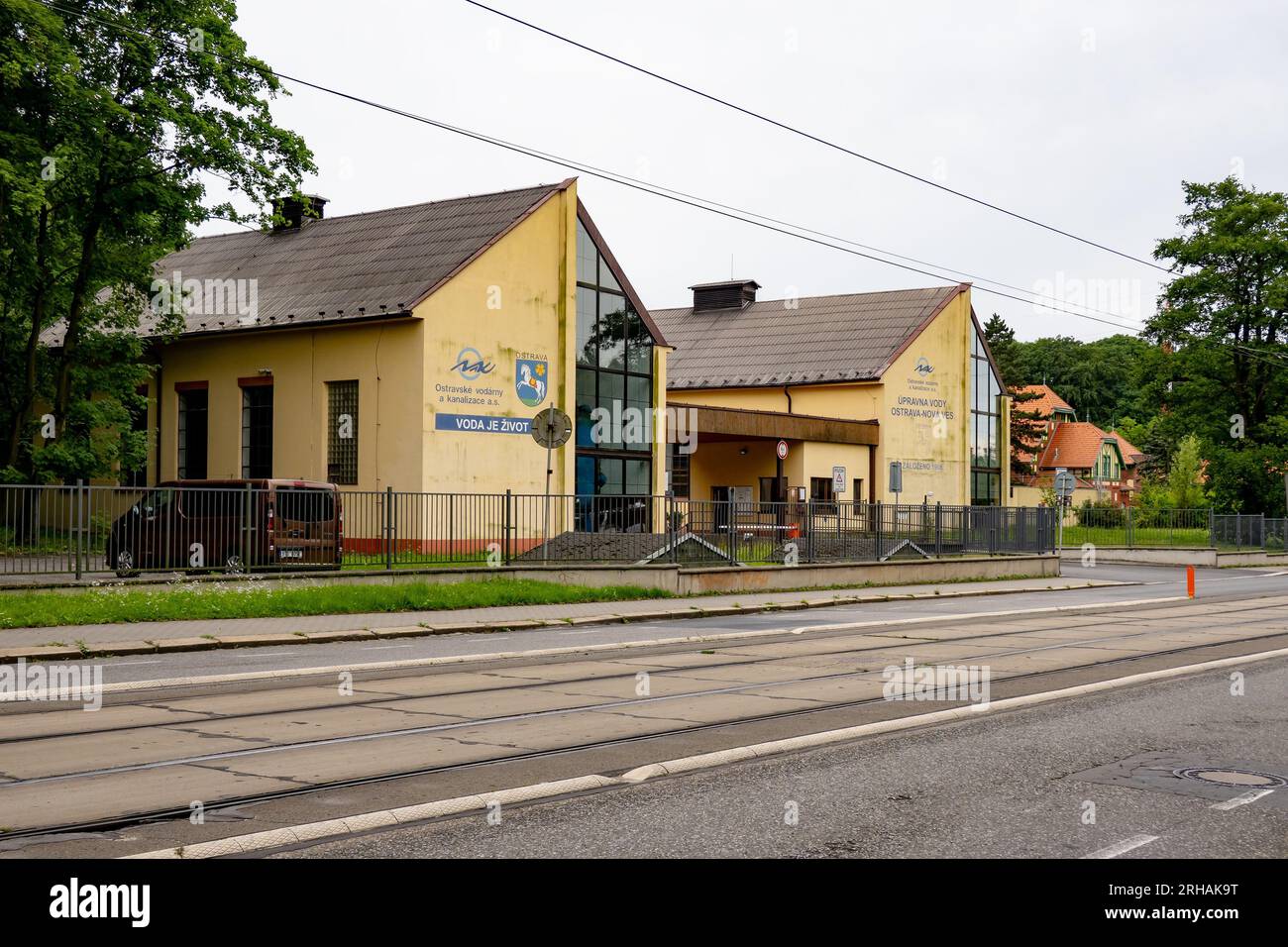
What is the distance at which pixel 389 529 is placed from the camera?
23.0 meters

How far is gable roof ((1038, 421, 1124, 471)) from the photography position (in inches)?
4055

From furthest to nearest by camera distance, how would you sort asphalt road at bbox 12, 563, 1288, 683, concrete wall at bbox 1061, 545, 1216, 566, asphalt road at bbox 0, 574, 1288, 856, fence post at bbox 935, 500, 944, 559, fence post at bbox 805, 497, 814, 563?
concrete wall at bbox 1061, 545, 1216, 566 < fence post at bbox 935, 500, 944, 559 < fence post at bbox 805, 497, 814, 563 < asphalt road at bbox 12, 563, 1288, 683 < asphalt road at bbox 0, 574, 1288, 856

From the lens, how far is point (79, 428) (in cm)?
3188

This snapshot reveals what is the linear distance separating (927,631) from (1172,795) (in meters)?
11.9

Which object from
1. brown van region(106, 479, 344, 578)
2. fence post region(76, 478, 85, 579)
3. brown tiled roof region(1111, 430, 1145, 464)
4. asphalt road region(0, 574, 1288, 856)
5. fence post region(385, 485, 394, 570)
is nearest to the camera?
asphalt road region(0, 574, 1288, 856)

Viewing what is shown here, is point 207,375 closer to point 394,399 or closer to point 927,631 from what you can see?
point 394,399

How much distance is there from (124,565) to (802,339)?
40.3 m

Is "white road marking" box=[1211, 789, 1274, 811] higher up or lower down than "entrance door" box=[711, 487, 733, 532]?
lower down

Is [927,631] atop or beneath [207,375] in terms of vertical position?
beneath

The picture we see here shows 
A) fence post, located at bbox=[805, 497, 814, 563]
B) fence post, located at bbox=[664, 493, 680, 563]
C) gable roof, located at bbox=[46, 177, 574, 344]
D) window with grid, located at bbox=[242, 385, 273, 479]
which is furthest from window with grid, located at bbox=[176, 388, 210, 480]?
fence post, located at bbox=[805, 497, 814, 563]

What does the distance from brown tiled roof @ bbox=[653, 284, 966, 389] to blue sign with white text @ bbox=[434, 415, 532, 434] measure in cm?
2172

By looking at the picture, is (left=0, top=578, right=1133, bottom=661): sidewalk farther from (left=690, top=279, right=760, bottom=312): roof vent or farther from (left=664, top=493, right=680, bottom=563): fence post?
(left=690, top=279, right=760, bottom=312): roof vent

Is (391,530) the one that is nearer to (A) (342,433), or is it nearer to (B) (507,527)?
(B) (507,527)
